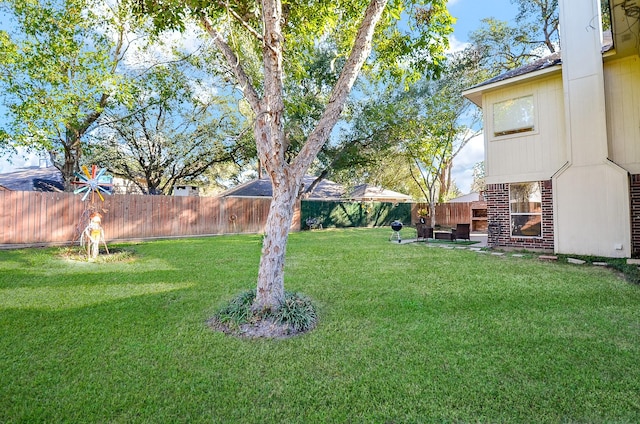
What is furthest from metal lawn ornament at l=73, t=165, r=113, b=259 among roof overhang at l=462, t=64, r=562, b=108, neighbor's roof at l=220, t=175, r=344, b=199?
roof overhang at l=462, t=64, r=562, b=108

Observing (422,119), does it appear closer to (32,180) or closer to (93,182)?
(93,182)

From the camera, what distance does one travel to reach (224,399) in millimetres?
2314

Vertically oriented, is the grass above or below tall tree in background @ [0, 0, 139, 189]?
below

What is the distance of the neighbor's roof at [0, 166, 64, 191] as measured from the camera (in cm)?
1731

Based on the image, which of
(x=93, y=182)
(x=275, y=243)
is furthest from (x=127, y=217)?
(x=275, y=243)

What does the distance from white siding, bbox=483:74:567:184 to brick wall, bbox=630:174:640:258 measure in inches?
55.9

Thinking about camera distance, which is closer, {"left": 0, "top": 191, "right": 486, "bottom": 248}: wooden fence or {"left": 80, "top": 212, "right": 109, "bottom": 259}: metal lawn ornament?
{"left": 80, "top": 212, "right": 109, "bottom": 259}: metal lawn ornament

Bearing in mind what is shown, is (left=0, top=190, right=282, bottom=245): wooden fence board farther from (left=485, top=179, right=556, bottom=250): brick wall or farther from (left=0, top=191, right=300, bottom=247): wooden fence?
(left=485, top=179, right=556, bottom=250): brick wall

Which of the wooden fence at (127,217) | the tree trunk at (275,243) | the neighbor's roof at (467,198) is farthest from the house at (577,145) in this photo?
the neighbor's roof at (467,198)

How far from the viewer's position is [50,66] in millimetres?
10258

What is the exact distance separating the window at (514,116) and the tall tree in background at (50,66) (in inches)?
A: 452

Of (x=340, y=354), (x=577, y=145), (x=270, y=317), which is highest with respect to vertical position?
(x=577, y=145)

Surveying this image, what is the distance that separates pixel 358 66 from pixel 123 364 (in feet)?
13.0

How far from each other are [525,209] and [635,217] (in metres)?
2.17
